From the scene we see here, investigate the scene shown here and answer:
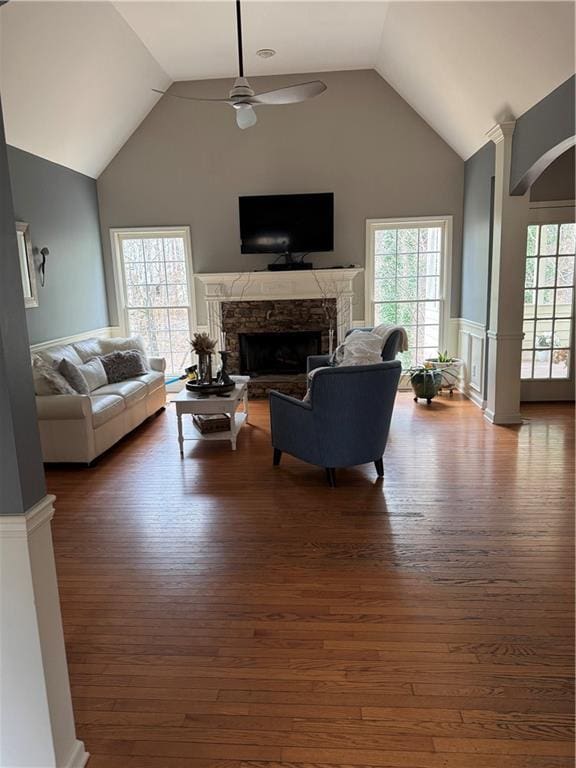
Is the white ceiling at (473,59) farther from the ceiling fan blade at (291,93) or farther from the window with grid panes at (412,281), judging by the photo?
the ceiling fan blade at (291,93)

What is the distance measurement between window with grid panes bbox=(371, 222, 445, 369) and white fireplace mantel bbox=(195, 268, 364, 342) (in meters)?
0.43

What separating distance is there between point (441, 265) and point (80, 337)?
191 inches

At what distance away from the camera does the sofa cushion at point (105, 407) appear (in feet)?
15.0

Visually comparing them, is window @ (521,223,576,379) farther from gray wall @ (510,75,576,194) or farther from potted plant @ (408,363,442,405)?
gray wall @ (510,75,576,194)

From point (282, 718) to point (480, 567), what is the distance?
56.8 inches

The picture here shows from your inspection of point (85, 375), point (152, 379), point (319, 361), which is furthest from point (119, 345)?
point (319, 361)

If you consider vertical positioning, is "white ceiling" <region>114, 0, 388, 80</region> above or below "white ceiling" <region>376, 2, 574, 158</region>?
above

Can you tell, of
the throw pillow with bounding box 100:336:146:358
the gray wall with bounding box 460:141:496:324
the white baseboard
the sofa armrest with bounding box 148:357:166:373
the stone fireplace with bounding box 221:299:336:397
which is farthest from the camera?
the stone fireplace with bounding box 221:299:336:397

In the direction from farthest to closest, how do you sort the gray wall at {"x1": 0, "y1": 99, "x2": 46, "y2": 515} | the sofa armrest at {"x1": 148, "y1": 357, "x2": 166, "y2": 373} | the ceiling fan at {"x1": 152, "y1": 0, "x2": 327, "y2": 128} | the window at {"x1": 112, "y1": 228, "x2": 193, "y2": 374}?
the window at {"x1": 112, "y1": 228, "x2": 193, "y2": 374} < the sofa armrest at {"x1": 148, "y1": 357, "x2": 166, "y2": 373} < the ceiling fan at {"x1": 152, "y1": 0, "x2": 327, "y2": 128} < the gray wall at {"x1": 0, "y1": 99, "x2": 46, "y2": 515}

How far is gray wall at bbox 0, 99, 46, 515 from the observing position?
4.49ft

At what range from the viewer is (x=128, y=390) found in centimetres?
534

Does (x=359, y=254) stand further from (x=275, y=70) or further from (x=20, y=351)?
(x=20, y=351)

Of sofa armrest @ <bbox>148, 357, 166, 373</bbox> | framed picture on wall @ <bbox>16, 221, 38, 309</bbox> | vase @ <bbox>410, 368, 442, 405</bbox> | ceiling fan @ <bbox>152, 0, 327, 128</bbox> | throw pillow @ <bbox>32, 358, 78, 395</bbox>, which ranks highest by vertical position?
ceiling fan @ <bbox>152, 0, 327, 128</bbox>

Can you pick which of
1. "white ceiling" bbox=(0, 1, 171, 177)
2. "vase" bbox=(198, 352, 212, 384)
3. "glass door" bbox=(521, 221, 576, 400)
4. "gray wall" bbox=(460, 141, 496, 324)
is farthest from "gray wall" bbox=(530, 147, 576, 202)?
"white ceiling" bbox=(0, 1, 171, 177)
